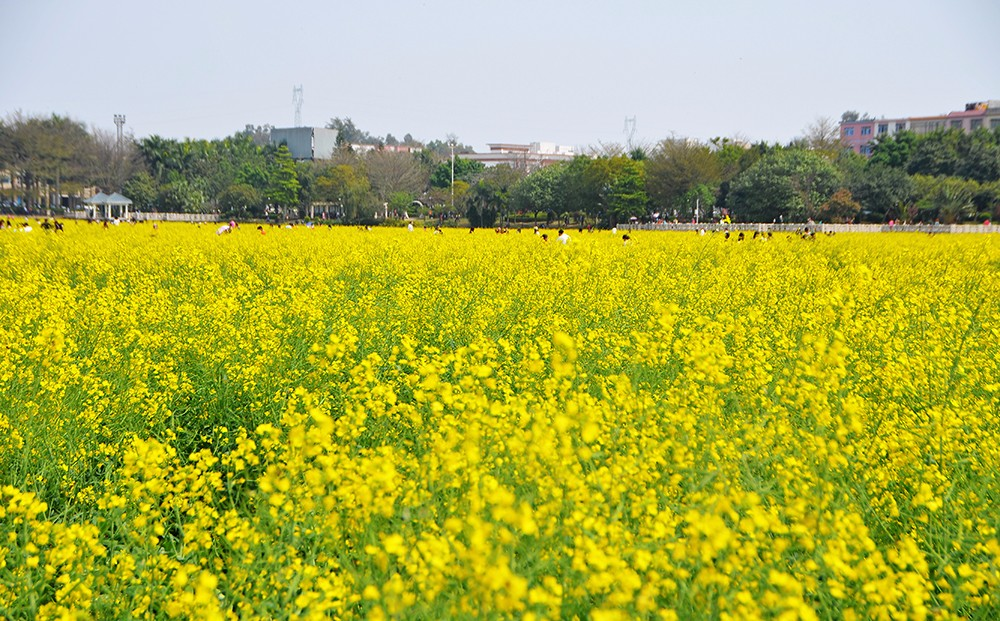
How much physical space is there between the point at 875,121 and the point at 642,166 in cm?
10377

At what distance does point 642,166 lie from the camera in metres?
56.2

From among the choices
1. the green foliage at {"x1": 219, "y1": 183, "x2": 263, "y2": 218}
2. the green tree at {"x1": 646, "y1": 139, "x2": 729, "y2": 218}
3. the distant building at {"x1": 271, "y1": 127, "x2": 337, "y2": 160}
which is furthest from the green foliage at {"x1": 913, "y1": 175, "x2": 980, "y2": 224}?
the distant building at {"x1": 271, "y1": 127, "x2": 337, "y2": 160}

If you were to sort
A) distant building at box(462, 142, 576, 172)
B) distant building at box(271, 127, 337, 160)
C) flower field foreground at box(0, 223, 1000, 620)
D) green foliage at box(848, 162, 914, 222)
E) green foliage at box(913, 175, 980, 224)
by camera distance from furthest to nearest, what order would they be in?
distant building at box(462, 142, 576, 172) < distant building at box(271, 127, 337, 160) < green foliage at box(848, 162, 914, 222) < green foliage at box(913, 175, 980, 224) < flower field foreground at box(0, 223, 1000, 620)

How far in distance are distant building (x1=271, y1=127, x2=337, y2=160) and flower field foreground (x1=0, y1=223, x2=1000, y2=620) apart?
12691 cm

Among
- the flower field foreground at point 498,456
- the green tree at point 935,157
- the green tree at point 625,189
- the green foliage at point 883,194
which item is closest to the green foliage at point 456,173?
the green tree at point 625,189

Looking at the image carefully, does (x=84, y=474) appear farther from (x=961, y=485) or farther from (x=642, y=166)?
(x=642, y=166)

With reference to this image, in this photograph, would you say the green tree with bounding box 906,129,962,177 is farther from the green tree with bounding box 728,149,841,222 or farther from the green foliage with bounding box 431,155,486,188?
the green foliage with bounding box 431,155,486,188

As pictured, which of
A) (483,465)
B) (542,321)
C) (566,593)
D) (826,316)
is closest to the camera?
(566,593)

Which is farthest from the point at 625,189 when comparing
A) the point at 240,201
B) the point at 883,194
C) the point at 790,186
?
the point at 240,201

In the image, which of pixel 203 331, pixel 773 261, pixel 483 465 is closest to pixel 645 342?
pixel 483 465

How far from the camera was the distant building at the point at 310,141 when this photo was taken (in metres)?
131

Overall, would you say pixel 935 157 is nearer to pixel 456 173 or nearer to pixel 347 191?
pixel 347 191

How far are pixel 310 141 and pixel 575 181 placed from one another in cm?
8480

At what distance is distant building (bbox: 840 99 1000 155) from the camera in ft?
378
